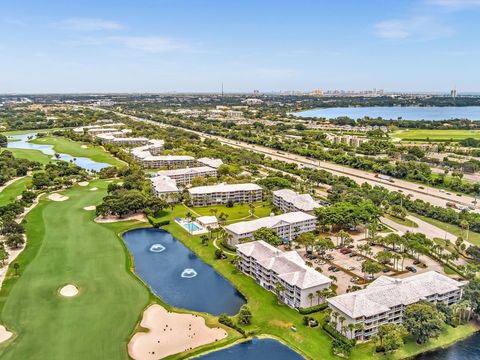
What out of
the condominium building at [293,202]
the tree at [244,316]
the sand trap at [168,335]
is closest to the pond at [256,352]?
the sand trap at [168,335]

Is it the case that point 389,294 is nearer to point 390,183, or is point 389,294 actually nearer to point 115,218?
point 115,218

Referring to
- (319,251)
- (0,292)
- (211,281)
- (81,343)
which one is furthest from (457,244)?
(0,292)

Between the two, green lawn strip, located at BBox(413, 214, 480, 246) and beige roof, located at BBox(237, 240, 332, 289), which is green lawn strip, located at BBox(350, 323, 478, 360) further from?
green lawn strip, located at BBox(413, 214, 480, 246)

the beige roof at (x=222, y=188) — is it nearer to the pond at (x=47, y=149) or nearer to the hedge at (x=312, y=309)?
the hedge at (x=312, y=309)

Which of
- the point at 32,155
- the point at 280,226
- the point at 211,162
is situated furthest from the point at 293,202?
the point at 32,155

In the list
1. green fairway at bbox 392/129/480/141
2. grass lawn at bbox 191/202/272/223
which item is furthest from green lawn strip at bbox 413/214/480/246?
green fairway at bbox 392/129/480/141

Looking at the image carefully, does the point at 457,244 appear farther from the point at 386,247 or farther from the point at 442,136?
the point at 442,136
